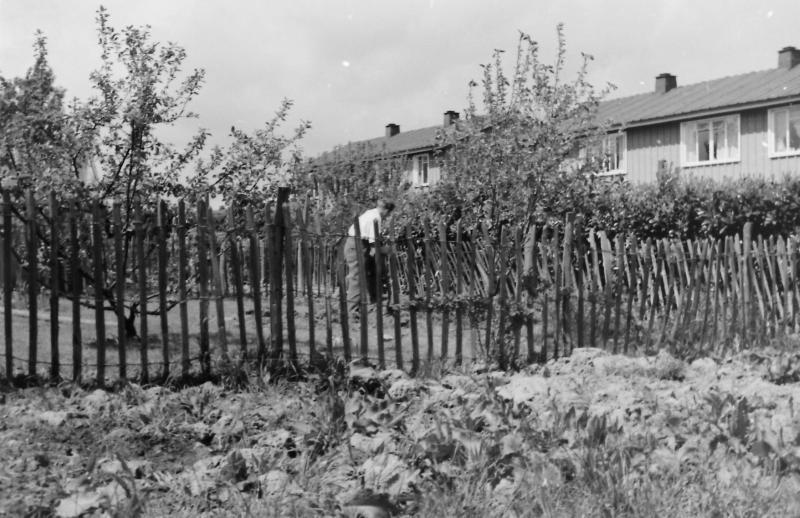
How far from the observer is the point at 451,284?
1226 centimetres

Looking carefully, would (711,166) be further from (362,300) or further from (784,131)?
(362,300)

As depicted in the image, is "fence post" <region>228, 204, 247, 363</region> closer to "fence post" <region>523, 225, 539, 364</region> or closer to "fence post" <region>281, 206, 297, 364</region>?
"fence post" <region>281, 206, 297, 364</region>

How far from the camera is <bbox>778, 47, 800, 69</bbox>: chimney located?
24.8m

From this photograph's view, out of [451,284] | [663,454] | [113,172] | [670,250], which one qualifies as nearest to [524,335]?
[670,250]

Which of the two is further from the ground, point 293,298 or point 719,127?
point 719,127

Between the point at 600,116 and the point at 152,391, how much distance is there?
79.3 ft

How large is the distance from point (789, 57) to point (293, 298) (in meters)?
23.2

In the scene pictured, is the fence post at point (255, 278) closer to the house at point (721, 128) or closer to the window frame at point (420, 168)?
the house at point (721, 128)

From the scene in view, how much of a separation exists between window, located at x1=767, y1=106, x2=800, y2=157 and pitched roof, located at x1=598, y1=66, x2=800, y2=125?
1.78 feet

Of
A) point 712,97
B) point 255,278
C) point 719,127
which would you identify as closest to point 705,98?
point 712,97

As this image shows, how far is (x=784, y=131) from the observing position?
21641 millimetres

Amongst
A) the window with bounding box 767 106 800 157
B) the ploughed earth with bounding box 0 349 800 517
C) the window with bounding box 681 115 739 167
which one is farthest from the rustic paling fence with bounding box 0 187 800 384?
the window with bounding box 681 115 739 167

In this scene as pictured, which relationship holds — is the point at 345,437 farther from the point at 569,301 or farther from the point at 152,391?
the point at 569,301

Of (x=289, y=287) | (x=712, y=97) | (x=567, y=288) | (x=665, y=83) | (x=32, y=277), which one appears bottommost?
(x=567, y=288)
